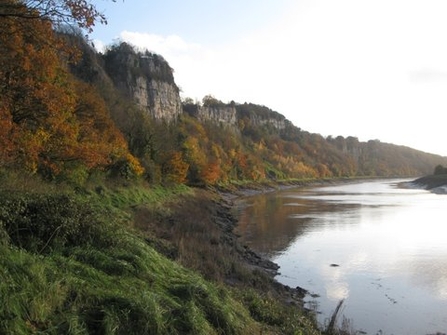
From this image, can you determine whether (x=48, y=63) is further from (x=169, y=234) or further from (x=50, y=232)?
(x=50, y=232)

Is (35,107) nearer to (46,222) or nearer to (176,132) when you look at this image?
(46,222)

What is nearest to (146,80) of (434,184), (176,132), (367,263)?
(176,132)

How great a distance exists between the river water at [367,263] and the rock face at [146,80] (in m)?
69.8

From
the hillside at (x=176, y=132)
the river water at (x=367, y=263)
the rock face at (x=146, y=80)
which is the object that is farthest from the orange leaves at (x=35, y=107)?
the rock face at (x=146, y=80)

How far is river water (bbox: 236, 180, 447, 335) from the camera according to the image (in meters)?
14.9

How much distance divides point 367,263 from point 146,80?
95.8 meters

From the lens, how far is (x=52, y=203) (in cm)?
881

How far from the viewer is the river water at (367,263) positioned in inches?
586

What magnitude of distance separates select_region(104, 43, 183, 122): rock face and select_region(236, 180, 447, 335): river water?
229ft

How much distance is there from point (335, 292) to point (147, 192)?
2482 cm

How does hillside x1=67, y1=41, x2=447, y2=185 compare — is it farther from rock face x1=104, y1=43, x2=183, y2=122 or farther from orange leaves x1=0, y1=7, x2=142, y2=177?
orange leaves x1=0, y1=7, x2=142, y2=177

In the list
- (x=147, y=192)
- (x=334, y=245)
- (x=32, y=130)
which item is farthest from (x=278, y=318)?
(x=147, y=192)

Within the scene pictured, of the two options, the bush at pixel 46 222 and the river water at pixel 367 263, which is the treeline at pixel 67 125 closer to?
the bush at pixel 46 222

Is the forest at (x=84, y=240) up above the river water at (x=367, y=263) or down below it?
above
